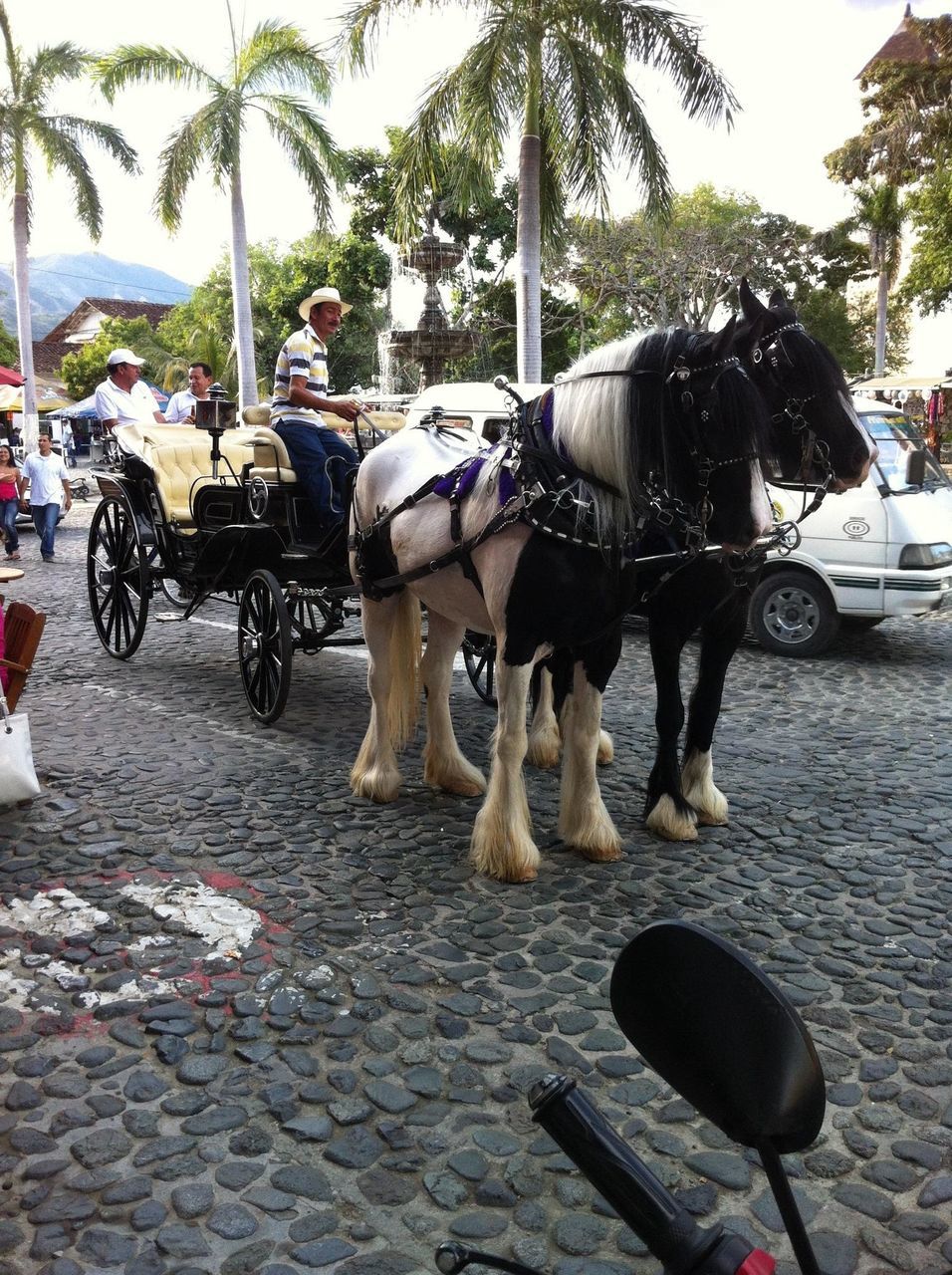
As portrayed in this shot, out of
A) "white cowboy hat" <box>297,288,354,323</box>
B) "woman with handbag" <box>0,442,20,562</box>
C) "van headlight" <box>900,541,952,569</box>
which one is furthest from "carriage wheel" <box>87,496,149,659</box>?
"woman with handbag" <box>0,442,20,562</box>

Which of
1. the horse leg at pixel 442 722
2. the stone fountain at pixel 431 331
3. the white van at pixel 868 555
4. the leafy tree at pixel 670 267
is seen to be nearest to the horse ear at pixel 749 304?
the horse leg at pixel 442 722

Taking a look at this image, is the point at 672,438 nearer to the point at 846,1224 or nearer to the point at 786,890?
the point at 786,890

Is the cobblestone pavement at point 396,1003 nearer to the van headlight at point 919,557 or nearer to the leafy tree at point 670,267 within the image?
the van headlight at point 919,557

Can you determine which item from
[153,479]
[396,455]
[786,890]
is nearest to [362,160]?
[153,479]

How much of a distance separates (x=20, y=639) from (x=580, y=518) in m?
3.22

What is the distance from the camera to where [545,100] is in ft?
45.7

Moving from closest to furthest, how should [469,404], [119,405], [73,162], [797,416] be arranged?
[797,416], [119,405], [469,404], [73,162]

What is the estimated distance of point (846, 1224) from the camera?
7.85 feet

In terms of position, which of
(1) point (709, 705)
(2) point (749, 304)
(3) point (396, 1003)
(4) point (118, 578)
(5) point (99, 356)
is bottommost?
(3) point (396, 1003)

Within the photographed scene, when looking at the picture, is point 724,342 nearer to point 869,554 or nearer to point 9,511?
point 869,554

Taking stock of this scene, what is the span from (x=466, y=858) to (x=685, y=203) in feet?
106

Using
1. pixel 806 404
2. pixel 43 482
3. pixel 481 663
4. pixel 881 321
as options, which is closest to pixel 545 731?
pixel 481 663

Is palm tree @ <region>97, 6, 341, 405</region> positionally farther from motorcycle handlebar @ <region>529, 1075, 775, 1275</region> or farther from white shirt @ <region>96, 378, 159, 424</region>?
motorcycle handlebar @ <region>529, 1075, 775, 1275</region>

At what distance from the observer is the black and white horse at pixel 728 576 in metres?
3.99
